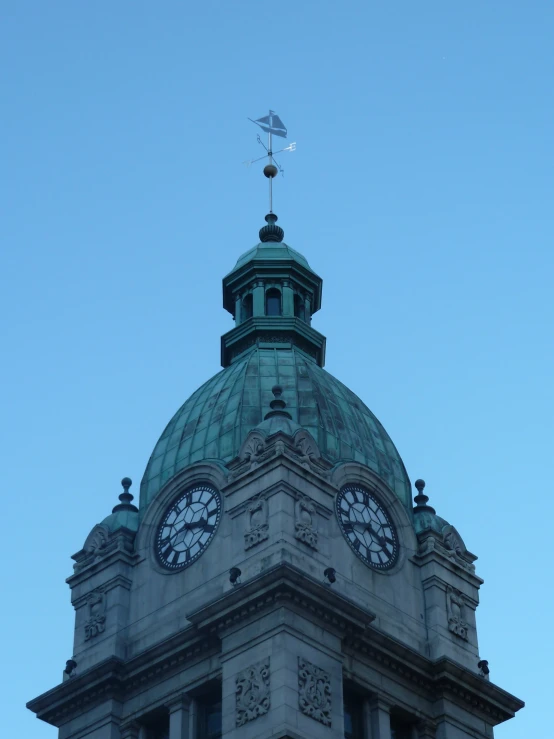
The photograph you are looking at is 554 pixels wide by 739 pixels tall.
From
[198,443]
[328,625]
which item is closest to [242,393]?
[198,443]

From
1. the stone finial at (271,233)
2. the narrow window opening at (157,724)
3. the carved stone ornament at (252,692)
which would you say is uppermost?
the stone finial at (271,233)

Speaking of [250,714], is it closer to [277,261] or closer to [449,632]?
[449,632]

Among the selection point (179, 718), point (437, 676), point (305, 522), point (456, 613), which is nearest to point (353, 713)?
point (437, 676)

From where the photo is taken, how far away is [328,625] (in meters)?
62.8

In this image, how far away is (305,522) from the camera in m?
64.5

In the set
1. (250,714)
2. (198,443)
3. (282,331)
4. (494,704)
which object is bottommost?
(250,714)

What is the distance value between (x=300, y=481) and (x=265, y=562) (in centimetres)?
359

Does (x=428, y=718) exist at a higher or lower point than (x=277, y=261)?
lower

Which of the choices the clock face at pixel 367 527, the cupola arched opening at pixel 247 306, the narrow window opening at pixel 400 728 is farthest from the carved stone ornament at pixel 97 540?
the narrow window opening at pixel 400 728

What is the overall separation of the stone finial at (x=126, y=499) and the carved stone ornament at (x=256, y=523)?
778 centimetres

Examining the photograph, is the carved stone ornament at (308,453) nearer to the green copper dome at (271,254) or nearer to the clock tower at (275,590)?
the clock tower at (275,590)

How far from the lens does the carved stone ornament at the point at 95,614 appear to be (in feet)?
224

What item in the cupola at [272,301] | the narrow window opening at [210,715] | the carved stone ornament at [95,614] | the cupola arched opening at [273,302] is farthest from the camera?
the cupola arched opening at [273,302]

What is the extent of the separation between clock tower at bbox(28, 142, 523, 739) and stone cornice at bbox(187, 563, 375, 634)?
1.8 inches
